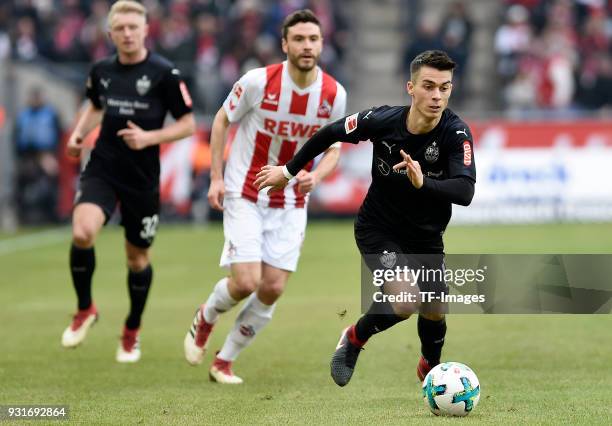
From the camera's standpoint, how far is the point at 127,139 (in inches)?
377

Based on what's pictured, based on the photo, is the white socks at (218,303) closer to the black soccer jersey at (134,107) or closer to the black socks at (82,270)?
the black socks at (82,270)

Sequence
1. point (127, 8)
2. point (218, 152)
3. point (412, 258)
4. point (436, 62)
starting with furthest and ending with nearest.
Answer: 1. point (127, 8)
2. point (218, 152)
3. point (412, 258)
4. point (436, 62)

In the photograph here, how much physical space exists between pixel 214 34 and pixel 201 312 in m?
15.3

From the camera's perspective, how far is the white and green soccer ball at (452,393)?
6.96 metres

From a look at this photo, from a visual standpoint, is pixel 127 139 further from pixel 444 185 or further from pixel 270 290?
pixel 444 185

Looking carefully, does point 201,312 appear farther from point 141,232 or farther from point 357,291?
point 357,291

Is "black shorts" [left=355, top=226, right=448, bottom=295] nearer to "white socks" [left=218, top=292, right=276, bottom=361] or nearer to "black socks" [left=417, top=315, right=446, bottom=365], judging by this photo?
"black socks" [left=417, top=315, right=446, bottom=365]

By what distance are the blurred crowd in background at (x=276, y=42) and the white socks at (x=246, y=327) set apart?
12.9 metres

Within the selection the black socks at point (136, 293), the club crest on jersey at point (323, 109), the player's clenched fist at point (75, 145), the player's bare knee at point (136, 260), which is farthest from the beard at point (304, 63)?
the black socks at point (136, 293)

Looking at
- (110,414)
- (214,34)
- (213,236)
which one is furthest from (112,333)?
(214,34)

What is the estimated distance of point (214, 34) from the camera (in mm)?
23750

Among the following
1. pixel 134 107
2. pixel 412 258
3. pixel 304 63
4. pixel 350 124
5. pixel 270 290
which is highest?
pixel 304 63

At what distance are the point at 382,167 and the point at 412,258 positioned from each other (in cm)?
63

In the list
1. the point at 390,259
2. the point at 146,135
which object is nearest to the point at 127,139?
the point at 146,135
